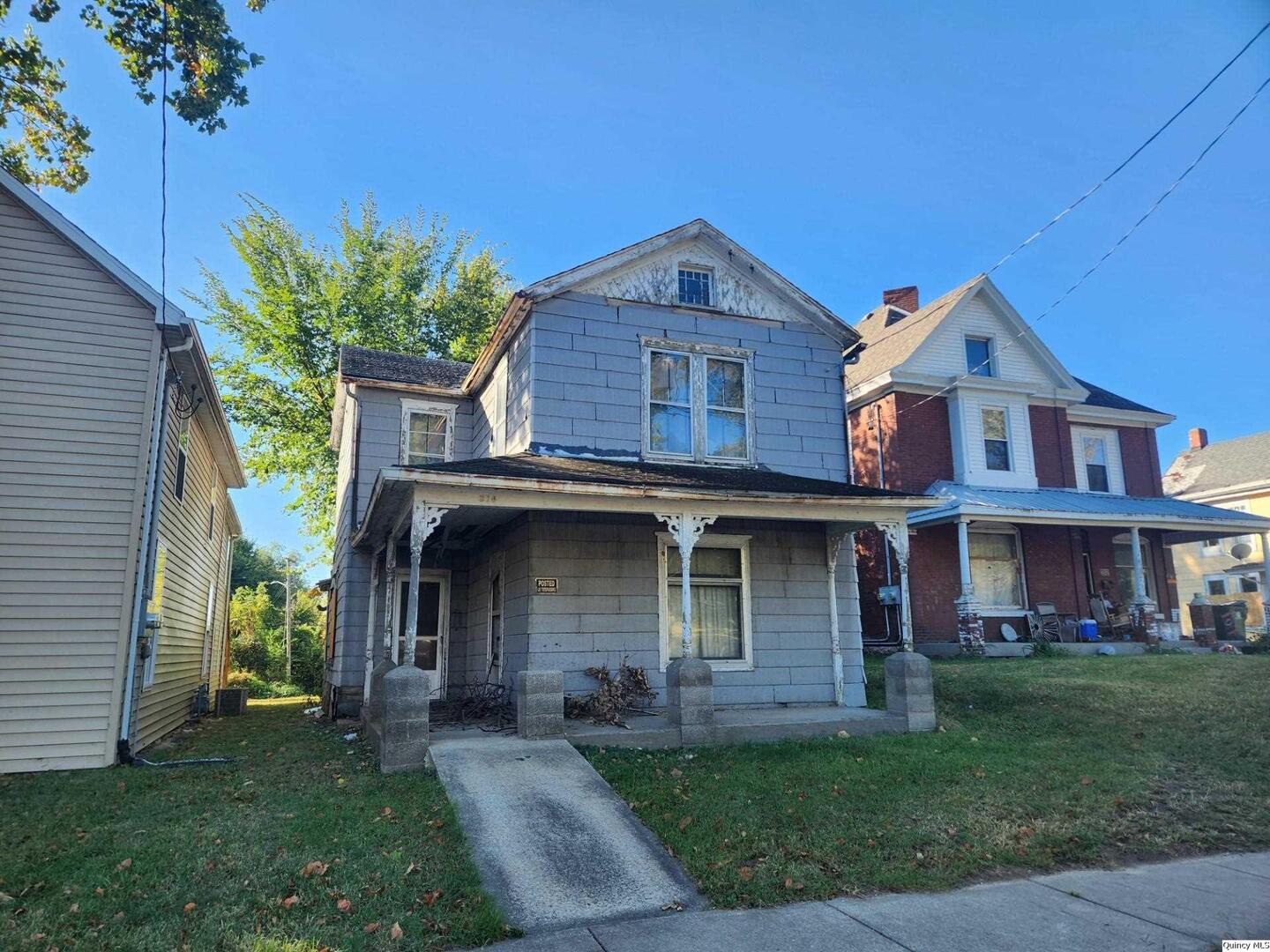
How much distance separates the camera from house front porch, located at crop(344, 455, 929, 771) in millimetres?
8656

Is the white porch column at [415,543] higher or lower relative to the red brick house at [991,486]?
lower

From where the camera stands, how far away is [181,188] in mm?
9781

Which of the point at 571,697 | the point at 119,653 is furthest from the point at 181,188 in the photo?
the point at 571,697

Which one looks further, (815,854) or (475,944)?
(815,854)

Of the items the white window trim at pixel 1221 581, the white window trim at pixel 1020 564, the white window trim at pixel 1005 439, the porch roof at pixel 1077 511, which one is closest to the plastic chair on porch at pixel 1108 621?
the white window trim at pixel 1020 564

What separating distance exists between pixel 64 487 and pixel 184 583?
4.60 metres

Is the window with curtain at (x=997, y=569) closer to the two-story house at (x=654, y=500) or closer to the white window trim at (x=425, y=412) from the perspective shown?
the two-story house at (x=654, y=500)

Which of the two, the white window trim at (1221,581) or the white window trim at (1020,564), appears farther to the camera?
the white window trim at (1221,581)

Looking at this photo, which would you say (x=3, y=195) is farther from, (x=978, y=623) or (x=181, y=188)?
(x=978, y=623)

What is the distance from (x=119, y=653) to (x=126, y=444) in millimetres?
2372

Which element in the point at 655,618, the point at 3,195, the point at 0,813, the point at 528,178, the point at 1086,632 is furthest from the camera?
the point at 1086,632

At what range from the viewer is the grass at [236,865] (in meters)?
4.21

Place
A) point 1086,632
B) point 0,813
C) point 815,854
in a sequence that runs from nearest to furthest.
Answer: point 815,854, point 0,813, point 1086,632

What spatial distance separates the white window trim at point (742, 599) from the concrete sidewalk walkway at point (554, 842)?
9.56 ft
